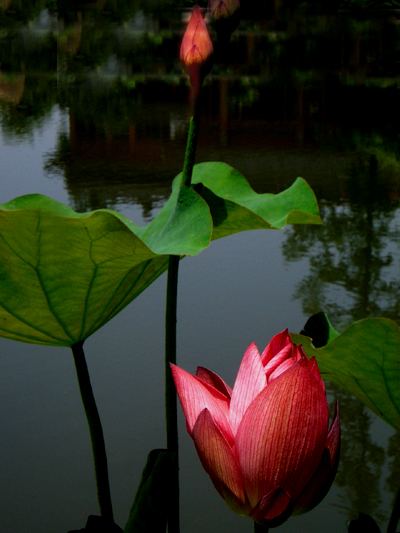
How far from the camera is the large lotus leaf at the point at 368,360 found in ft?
1.39

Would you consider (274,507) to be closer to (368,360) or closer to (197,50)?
(368,360)

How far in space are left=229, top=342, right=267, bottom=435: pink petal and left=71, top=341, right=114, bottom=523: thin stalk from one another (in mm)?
243

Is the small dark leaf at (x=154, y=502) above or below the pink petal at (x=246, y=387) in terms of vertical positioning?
below

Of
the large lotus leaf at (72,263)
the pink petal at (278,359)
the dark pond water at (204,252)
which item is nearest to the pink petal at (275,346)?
the pink petal at (278,359)

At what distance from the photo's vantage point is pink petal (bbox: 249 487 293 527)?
0.29m

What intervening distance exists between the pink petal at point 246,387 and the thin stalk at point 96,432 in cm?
24

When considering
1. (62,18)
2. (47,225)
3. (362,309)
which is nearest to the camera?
(47,225)

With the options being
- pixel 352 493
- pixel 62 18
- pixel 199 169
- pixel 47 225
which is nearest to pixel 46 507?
pixel 352 493

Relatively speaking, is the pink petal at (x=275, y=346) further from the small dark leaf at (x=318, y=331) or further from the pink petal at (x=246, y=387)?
the small dark leaf at (x=318, y=331)

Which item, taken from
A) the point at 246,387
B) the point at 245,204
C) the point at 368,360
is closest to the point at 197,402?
the point at 246,387

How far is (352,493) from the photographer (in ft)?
3.57

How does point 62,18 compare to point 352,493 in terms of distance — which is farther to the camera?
point 62,18

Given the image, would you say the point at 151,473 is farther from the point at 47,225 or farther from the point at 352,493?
the point at 352,493

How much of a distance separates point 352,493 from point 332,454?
85 centimetres
